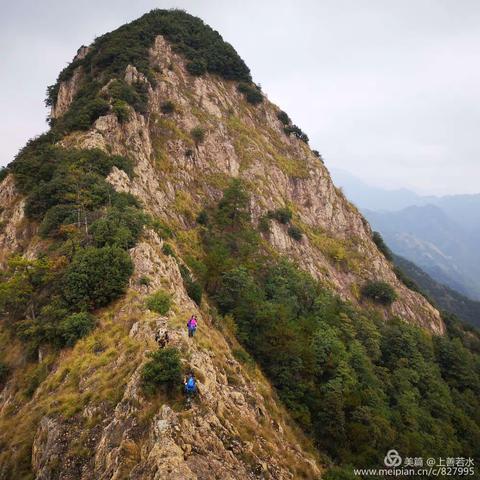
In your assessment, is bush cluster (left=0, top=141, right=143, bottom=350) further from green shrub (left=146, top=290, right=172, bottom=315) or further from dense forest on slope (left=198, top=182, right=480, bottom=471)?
dense forest on slope (left=198, top=182, right=480, bottom=471)

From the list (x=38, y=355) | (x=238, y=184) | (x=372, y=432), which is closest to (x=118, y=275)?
(x=38, y=355)

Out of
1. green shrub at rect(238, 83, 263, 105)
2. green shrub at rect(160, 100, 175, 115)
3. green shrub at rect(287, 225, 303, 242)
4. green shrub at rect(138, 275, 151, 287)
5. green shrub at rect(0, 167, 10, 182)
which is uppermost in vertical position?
green shrub at rect(238, 83, 263, 105)

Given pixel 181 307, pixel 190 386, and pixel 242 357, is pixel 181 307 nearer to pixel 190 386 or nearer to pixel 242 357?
pixel 242 357

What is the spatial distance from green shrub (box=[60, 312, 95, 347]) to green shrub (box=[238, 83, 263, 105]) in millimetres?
62090

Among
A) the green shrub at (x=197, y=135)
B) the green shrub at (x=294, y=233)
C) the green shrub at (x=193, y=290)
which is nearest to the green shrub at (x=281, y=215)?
the green shrub at (x=294, y=233)

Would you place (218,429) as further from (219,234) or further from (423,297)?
(423,297)

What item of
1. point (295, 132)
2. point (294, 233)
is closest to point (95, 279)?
point (294, 233)

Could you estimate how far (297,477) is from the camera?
17.4 m

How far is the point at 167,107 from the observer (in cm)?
5697

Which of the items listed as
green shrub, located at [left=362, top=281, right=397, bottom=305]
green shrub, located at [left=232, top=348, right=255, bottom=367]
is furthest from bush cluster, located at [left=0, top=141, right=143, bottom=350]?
green shrub, located at [left=362, top=281, right=397, bottom=305]

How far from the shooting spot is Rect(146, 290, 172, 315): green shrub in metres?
22.4

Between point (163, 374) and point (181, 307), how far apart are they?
32.0 ft

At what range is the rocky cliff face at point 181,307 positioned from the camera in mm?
14641

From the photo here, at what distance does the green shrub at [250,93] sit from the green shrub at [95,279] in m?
57.7
